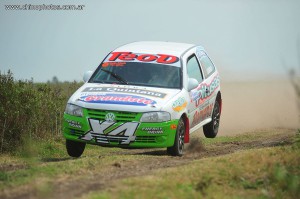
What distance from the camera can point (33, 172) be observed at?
1134cm

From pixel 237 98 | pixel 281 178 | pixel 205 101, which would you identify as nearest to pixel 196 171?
pixel 281 178

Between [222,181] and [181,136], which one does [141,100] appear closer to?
[181,136]

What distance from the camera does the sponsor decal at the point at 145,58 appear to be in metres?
15.6

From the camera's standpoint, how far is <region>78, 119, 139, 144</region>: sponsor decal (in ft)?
46.1

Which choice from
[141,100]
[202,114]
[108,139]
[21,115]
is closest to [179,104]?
[141,100]

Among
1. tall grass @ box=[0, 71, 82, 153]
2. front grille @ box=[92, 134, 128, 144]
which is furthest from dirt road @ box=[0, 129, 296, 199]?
tall grass @ box=[0, 71, 82, 153]

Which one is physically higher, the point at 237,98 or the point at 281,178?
the point at 281,178

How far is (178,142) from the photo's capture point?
47.9ft

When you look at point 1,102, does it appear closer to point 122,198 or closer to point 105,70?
point 105,70

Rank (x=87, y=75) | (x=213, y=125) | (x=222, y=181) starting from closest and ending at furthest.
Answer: (x=222, y=181) → (x=87, y=75) → (x=213, y=125)

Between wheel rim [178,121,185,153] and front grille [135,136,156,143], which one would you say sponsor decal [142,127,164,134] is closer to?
front grille [135,136,156,143]

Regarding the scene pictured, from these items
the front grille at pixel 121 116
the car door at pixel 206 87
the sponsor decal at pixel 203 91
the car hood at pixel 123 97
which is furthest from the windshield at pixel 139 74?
the front grille at pixel 121 116

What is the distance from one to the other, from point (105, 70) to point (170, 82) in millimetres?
1297

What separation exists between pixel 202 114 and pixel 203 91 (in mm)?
483
